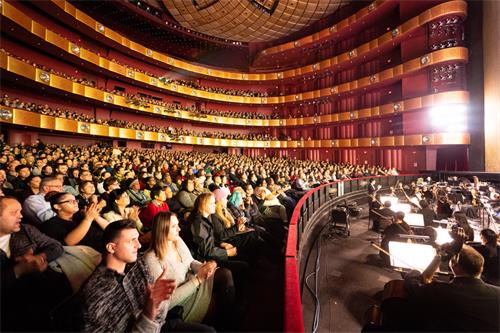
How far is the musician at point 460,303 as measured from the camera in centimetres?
142

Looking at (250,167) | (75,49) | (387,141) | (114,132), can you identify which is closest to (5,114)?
(75,49)

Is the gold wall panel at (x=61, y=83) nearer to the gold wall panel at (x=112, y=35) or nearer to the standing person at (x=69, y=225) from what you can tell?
the gold wall panel at (x=112, y=35)

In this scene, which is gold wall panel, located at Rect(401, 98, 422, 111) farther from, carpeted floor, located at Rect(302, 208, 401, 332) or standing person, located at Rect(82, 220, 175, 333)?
standing person, located at Rect(82, 220, 175, 333)

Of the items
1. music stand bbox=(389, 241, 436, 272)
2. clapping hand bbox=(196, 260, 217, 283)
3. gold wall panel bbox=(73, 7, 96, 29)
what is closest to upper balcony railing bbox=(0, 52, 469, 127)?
gold wall panel bbox=(73, 7, 96, 29)

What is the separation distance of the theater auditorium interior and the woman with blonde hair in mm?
15

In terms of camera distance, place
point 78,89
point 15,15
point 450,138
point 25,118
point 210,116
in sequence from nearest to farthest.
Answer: point 15,15, point 25,118, point 78,89, point 450,138, point 210,116

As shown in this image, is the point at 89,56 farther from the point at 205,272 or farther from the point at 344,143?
the point at 344,143

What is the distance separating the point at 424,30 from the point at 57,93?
20.6 meters

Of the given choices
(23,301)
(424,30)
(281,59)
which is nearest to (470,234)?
(23,301)

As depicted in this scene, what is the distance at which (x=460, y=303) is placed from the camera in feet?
4.84

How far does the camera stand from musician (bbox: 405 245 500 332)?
1.42m

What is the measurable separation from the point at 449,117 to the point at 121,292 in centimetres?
1659

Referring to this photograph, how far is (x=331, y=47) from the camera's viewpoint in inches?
785

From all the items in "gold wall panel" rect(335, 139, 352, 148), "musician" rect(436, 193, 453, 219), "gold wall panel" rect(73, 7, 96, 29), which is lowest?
"musician" rect(436, 193, 453, 219)
